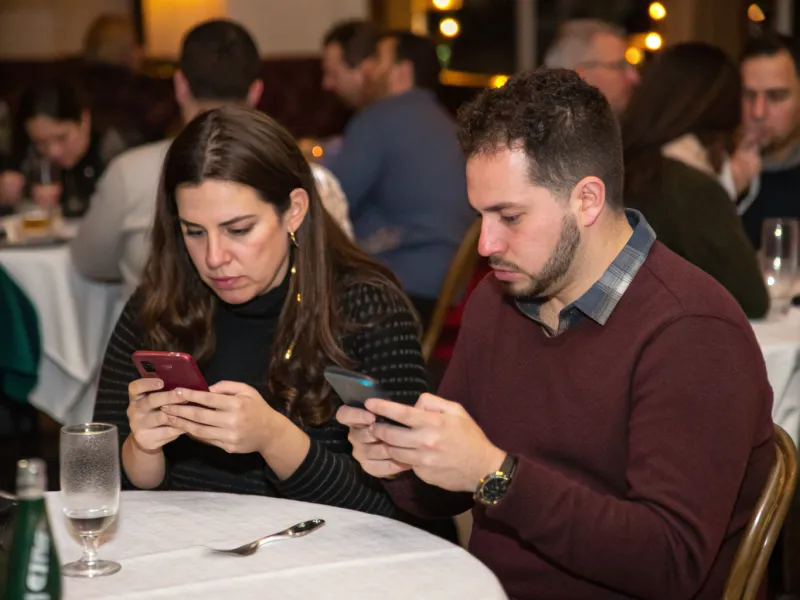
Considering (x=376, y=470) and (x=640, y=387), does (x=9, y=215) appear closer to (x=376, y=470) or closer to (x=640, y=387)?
(x=376, y=470)

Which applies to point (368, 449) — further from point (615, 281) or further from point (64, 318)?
point (64, 318)

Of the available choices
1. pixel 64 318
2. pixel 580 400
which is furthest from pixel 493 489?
pixel 64 318

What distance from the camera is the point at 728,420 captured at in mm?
1478

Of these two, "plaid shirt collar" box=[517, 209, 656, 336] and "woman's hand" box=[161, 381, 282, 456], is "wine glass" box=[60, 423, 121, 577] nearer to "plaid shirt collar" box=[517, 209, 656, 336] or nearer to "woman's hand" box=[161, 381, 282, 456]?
"woman's hand" box=[161, 381, 282, 456]

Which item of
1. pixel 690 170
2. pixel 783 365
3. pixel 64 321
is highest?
pixel 690 170

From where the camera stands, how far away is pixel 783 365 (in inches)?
106

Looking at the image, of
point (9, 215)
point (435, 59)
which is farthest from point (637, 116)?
point (9, 215)

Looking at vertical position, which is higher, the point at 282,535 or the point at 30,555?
the point at 30,555

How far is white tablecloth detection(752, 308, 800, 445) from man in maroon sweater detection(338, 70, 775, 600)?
1071 millimetres

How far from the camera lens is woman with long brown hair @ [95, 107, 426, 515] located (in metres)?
2.01

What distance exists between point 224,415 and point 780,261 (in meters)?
1.75

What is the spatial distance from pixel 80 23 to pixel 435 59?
15.2 feet

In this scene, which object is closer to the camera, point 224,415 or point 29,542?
point 29,542

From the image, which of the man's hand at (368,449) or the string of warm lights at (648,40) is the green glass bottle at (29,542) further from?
the string of warm lights at (648,40)
